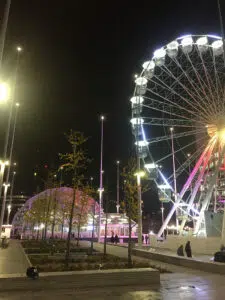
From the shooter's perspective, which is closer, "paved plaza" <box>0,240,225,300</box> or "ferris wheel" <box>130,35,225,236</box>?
"paved plaza" <box>0,240,225,300</box>

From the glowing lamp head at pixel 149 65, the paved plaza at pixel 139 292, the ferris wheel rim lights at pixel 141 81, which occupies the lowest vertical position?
the paved plaza at pixel 139 292

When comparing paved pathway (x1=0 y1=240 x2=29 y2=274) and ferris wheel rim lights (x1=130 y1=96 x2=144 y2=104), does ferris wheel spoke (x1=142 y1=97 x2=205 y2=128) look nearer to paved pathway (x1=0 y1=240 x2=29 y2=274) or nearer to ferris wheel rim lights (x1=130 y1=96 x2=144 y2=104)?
ferris wheel rim lights (x1=130 y1=96 x2=144 y2=104)

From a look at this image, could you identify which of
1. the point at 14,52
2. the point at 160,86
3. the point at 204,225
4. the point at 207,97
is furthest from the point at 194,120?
the point at 14,52

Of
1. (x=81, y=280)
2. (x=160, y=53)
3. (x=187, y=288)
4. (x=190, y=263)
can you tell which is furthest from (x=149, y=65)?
(x=81, y=280)

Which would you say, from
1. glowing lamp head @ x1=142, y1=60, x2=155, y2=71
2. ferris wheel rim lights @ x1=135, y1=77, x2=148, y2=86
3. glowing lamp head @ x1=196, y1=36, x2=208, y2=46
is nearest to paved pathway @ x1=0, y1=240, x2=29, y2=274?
ferris wheel rim lights @ x1=135, y1=77, x2=148, y2=86

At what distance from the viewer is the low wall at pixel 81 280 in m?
12.2

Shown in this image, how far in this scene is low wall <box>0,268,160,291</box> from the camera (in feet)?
40.1

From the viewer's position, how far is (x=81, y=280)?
42.9 feet

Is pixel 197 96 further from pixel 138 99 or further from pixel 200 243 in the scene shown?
pixel 200 243

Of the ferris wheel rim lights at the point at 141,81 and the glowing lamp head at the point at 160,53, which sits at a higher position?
the glowing lamp head at the point at 160,53

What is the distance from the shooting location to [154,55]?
3472 cm

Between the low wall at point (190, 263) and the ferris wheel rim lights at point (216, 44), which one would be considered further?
the ferris wheel rim lights at point (216, 44)

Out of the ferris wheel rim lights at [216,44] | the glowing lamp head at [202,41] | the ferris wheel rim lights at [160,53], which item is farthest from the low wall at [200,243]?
the glowing lamp head at [202,41]

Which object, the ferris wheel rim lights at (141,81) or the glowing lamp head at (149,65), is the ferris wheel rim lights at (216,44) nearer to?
the glowing lamp head at (149,65)
